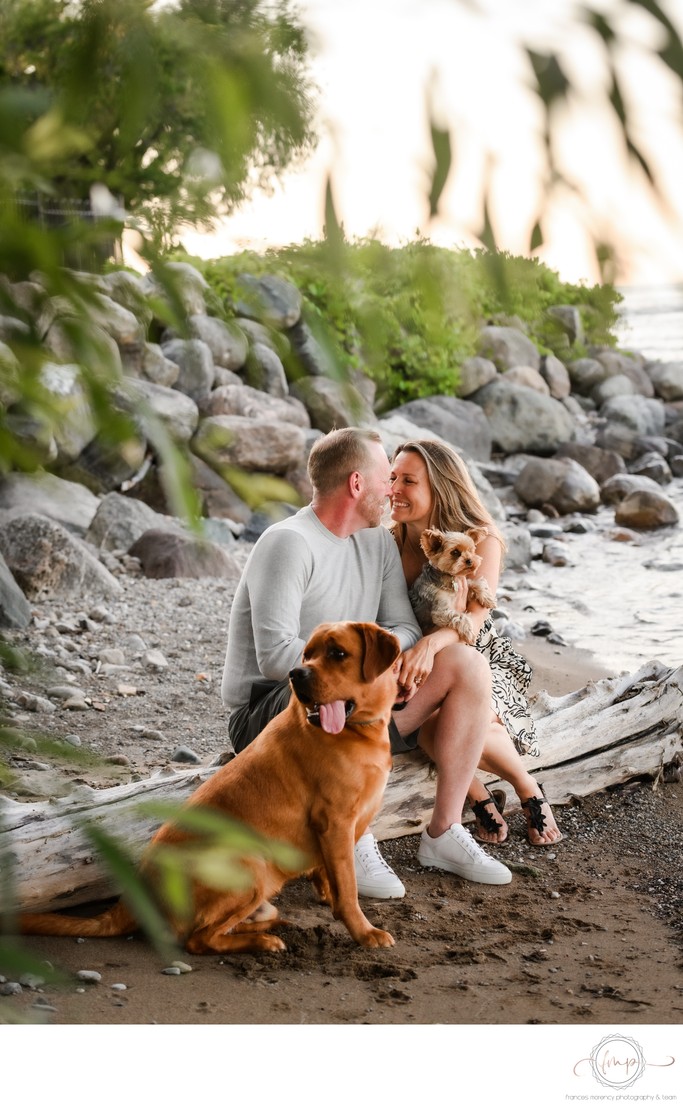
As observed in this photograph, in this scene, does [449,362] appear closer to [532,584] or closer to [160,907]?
[532,584]

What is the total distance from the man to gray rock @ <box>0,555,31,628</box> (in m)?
3.25

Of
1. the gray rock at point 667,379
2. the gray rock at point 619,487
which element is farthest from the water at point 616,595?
the gray rock at point 667,379

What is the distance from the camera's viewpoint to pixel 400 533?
4.01 m

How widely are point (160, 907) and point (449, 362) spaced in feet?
41.1

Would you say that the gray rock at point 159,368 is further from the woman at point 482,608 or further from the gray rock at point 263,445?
the woman at point 482,608

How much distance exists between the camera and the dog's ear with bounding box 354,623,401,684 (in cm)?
290

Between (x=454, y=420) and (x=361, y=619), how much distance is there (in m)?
11.1

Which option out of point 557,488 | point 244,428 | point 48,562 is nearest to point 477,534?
point 48,562

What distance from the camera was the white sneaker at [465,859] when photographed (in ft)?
11.9

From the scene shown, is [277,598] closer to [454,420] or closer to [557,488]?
[557,488]

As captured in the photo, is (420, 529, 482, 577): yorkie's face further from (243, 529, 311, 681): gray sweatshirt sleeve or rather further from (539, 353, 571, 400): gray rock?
(539, 353, 571, 400): gray rock

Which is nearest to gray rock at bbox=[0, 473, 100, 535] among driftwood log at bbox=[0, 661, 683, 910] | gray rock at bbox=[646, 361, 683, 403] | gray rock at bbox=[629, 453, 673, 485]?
driftwood log at bbox=[0, 661, 683, 910]

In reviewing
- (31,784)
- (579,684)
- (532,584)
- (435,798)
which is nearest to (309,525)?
(435,798)

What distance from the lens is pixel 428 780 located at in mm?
3779
